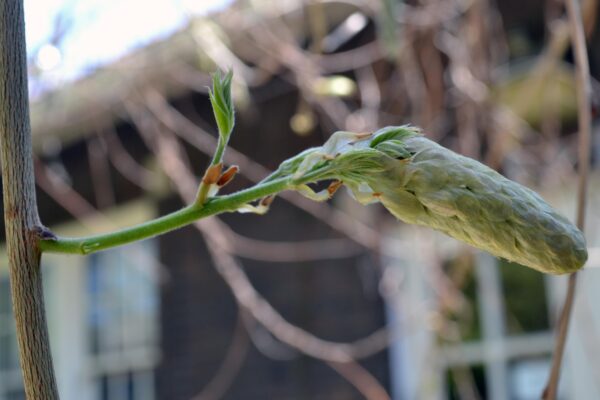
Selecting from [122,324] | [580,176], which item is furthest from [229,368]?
[580,176]

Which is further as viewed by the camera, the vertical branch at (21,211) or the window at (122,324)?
the window at (122,324)

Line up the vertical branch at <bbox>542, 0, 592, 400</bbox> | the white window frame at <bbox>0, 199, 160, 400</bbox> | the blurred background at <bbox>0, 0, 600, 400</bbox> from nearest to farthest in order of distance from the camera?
the vertical branch at <bbox>542, 0, 592, 400</bbox>, the blurred background at <bbox>0, 0, 600, 400</bbox>, the white window frame at <bbox>0, 199, 160, 400</bbox>

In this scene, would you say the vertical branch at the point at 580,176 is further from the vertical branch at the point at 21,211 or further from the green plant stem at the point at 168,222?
the vertical branch at the point at 21,211

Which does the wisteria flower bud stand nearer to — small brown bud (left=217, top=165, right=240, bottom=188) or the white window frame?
small brown bud (left=217, top=165, right=240, bottom=188)

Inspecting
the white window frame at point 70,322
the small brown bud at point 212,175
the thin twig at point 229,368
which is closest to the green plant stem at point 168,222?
the small brown bud at point 212,175

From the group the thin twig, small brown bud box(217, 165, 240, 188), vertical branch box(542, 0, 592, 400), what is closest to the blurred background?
the thin twig

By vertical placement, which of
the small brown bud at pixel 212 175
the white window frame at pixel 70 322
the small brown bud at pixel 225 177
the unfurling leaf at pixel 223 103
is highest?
the unfurling leaf at pixel 223 103
